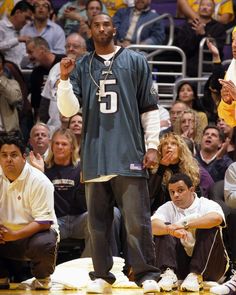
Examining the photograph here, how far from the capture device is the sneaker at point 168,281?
22.8 ft

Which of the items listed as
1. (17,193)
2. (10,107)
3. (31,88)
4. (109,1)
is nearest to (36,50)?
(31,88)

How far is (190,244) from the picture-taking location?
741cm

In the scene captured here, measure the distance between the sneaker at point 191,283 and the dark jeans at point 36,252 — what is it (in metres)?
0.99

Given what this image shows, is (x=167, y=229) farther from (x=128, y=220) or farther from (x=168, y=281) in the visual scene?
(x=128, y=220)

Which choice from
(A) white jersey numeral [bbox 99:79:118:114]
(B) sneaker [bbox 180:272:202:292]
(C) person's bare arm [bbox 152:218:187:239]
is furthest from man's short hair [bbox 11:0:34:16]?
(A) white jersey numeral [bbox 99:79:118:114]

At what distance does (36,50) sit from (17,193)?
4.37 m

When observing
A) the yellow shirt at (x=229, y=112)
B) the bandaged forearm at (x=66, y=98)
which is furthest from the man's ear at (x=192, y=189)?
the bandaged forearm at (x=66, y=98)

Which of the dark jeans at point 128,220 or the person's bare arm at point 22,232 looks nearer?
the dark jeans at point 128,220

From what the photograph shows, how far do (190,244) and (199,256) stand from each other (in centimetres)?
19

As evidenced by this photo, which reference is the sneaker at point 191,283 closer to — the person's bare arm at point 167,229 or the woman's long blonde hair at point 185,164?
the person's bare arm at point 167,229

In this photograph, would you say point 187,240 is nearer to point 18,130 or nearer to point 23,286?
point 23,286

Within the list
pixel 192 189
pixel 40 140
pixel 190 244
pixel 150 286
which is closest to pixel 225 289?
pixel 190 244

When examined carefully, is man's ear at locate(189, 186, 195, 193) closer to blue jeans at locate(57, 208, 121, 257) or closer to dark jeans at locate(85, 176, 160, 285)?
blue jeans at locate(57, 208, 121, 257)

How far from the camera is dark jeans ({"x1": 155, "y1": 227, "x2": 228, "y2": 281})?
7234 mm
